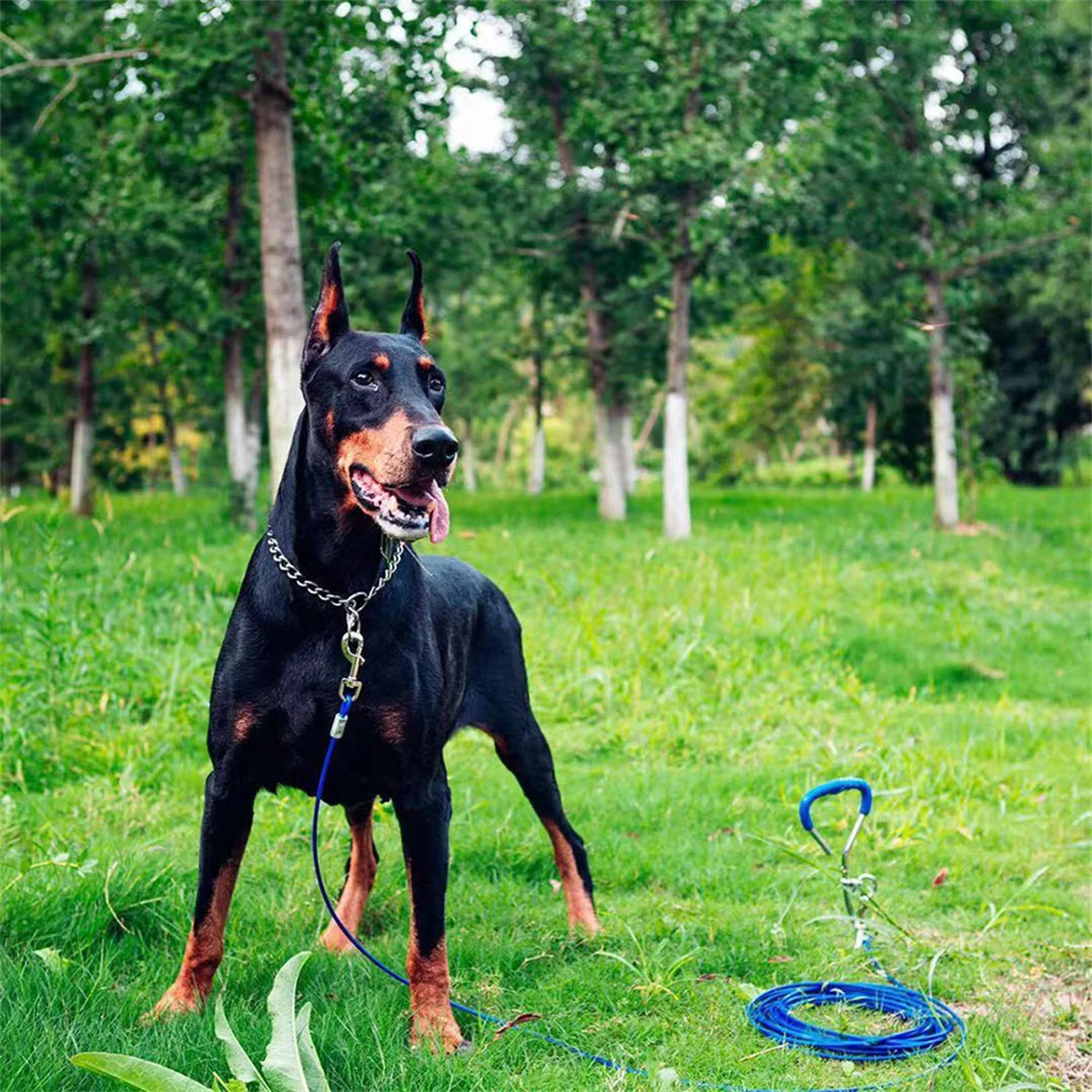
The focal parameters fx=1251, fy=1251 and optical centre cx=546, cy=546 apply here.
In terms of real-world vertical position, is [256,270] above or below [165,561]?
above

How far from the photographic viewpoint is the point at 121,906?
4.58 meters

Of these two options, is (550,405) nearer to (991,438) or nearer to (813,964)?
(991,438)

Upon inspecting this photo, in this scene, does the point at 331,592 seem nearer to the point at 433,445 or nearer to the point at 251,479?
the point at 433,445

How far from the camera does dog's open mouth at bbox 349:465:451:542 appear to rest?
3.39m

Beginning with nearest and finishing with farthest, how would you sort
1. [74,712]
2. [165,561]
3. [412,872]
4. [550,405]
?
[412,872] < [74,712] < [165,561] < [550,405]

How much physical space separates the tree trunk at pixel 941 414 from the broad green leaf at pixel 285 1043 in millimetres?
19981

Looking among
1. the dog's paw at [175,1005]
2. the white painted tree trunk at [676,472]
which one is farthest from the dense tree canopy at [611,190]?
the dog's paw at [175,1005]

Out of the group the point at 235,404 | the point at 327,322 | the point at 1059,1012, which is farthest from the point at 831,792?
the point at 235,404

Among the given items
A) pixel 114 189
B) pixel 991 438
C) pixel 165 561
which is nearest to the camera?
pixel 165 561

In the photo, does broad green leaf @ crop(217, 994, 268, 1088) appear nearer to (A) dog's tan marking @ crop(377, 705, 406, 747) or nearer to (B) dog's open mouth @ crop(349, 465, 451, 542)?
(A) dog's tan marking @ crop(377, 705, 406, 747)

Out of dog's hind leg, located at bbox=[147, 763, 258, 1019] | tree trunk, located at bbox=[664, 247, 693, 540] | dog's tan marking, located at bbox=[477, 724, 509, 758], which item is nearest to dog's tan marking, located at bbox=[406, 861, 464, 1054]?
dog's hind leg, located at bbox=[147, 763, 258, 1019]

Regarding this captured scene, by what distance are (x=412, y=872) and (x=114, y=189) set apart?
730 inches

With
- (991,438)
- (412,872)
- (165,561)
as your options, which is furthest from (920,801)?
(991,438)

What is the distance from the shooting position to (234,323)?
68.5 feet
